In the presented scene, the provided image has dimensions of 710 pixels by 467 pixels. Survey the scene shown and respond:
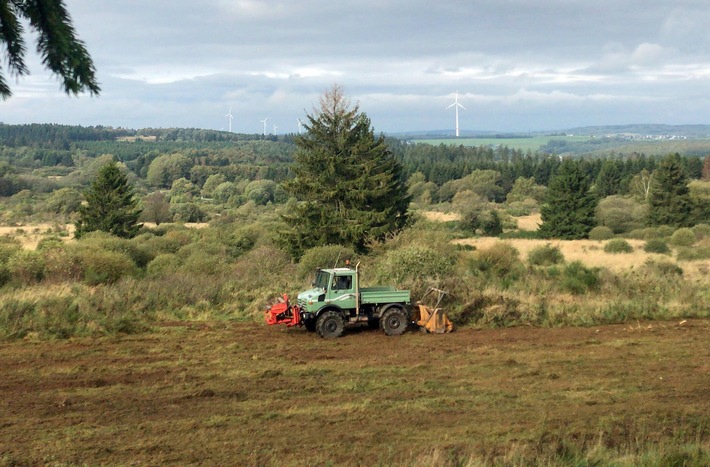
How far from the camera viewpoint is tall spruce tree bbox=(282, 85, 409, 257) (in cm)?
3712

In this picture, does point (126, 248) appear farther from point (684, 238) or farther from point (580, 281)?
point (684, 238)

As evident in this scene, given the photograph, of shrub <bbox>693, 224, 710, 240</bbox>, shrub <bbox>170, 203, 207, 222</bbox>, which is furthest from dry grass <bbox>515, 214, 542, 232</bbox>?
shrub <bbox>170, 203, 207, 222</bbox>

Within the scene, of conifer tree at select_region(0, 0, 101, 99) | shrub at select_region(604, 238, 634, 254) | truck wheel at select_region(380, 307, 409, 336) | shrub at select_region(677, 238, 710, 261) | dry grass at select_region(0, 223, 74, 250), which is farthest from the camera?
dry grass at select_region(0, 223, 74, 250)

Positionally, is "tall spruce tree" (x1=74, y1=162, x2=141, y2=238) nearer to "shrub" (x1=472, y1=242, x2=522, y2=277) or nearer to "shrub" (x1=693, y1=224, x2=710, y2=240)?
"shrub" (x1=472, y1=242, x2=522, y2=277)

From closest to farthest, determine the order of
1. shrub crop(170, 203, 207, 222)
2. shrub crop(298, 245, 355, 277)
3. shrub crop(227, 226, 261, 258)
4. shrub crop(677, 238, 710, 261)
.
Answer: shrub crop(298, 245, 355, 277) < shrub crop(677, 238, 710, 261) < shrub crop(227, 226, 261, 258) < shrub crop(170, 203, 207, 222)

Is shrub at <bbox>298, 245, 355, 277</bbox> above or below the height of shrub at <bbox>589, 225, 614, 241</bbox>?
above

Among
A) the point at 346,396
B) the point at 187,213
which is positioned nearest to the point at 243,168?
the point at 187,213

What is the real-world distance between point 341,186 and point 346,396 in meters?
27.2

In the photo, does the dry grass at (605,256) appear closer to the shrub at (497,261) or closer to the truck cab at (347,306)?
the shrub at (497,261)

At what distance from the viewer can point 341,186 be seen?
37.9 metres

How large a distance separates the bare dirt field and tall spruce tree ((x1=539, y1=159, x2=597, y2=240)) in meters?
45.6

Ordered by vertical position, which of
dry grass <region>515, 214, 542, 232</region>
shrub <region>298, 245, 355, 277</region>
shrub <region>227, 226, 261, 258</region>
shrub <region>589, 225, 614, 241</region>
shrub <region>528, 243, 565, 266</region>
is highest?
shrub <region>298, 245, 355, 277</region>

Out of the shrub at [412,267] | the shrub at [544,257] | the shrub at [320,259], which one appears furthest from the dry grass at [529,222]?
the shrub at [412,267]

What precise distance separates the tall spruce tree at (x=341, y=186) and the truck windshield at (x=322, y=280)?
724 inches
